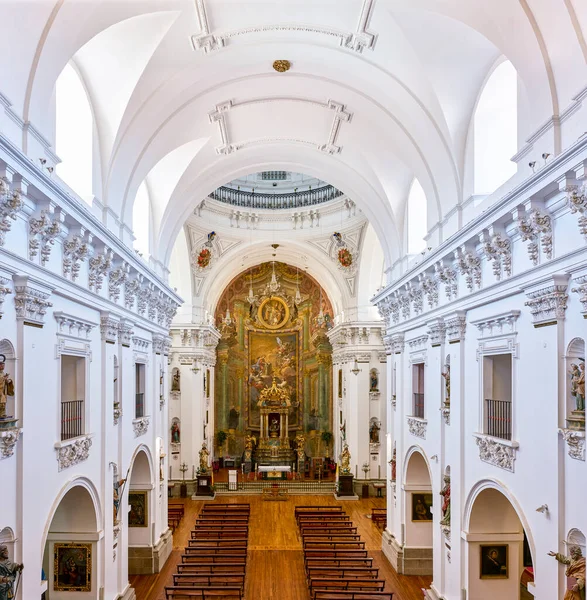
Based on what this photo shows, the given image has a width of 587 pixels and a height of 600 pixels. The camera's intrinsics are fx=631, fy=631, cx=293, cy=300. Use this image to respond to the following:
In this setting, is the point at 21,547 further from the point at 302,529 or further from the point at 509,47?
the point at 302,529

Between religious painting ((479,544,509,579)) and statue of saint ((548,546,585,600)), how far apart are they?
3.87 meters

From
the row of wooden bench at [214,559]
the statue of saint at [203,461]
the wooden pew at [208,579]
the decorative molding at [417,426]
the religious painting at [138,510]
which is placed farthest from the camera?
the statue of saint at [203,461]

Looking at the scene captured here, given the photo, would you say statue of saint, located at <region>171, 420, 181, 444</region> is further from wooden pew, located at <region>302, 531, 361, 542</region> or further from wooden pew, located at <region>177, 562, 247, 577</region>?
wooden pew, located at <region>177, 562, 247, 577</region>

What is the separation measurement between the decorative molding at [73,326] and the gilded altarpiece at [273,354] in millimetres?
22255

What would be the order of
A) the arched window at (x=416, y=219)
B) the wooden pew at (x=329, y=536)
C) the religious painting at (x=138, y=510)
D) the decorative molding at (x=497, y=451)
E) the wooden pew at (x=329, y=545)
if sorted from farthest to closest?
the wooden pew at (x=329, y=536) < the wooden pew at (x=329, y=545) < the arched window at (x=416, y=219) < the religious painting at (x=138, y=510) < the decorative molding at (x=497, y=451)

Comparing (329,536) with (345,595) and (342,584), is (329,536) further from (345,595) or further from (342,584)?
(345,595)

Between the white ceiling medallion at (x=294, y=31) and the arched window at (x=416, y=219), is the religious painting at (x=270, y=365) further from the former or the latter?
the white ceiling medallion at (x=294, y=31)

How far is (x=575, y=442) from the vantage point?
7.21 metres

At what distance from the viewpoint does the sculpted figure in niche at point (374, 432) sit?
26.2m

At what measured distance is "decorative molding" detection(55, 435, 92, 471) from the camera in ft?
30.9

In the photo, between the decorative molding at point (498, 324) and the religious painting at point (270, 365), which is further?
the religious painting at point (270, 365)

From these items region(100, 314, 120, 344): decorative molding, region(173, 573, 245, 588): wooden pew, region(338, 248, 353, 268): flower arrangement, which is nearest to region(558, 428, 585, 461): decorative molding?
region(100, 314, 120, 344): decorative molding

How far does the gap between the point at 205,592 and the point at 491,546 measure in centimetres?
606

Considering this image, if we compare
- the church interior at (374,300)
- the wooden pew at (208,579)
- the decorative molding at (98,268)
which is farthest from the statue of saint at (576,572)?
the decorative molding at (98,268)
